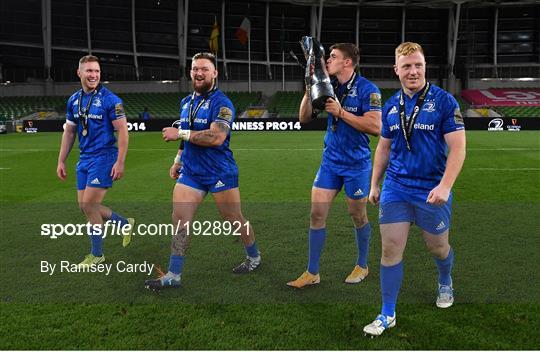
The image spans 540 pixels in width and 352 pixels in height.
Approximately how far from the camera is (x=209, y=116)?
489 centimetres

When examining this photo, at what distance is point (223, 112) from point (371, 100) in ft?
4.59

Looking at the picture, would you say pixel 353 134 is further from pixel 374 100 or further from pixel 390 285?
pixel 390 285

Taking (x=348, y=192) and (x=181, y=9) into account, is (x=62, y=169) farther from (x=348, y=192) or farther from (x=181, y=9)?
(x=181, y=9)

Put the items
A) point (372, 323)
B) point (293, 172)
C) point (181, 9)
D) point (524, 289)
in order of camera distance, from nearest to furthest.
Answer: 1. point (372, 323)
2. point (524, 289)
3. point (293, 172)
4. point (181, 9)

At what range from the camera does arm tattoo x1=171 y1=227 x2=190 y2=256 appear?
4895mm

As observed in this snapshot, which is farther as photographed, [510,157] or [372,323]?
[510,157]

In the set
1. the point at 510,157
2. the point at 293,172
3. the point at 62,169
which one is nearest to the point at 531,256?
the point at 62,169

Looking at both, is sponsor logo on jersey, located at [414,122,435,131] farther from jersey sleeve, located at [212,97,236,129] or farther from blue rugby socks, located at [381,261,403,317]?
jersey sleeve, located at [212,97,236,129]

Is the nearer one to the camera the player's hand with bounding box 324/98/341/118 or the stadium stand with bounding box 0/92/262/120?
the player's hand with bounding box 324/98/341/118

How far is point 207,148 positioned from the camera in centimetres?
494

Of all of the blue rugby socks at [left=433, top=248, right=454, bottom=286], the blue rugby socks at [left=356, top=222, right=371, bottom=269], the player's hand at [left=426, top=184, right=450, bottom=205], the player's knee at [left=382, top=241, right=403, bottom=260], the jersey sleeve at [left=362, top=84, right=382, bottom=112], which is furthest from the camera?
the blue rugby socks at [left=356, top=222, right=371, bottom=269]

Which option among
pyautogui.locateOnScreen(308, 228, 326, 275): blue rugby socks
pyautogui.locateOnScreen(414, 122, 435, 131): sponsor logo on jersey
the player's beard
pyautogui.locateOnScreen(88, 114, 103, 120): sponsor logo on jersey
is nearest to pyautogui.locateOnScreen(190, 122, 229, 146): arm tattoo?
the player's beard

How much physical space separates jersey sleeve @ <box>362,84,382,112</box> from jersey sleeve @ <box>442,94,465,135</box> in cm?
110

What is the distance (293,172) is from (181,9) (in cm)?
3960
